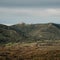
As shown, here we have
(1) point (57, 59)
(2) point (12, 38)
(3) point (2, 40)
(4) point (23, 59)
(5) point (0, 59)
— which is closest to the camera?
(5) point (0, 59)

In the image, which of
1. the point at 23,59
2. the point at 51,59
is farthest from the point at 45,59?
the point at 23,59

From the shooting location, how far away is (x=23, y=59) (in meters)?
95.4

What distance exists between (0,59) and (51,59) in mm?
17526

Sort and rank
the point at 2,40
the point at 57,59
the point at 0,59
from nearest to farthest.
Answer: the point at 0,59 → the point at 57,59 → the point at 2,40

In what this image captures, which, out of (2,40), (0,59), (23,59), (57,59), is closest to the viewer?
(0,59)

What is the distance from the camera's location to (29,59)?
95.6 meters

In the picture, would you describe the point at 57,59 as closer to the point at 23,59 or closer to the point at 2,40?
the point at 23,59

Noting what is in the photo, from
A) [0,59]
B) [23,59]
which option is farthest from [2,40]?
[0,59]

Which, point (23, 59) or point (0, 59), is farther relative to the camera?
point (23, 59)

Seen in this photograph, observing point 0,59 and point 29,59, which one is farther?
point 29,59

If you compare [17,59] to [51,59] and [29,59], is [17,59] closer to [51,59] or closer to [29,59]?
[29,59]

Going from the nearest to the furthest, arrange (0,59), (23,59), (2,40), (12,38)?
(0,59) → (23,59) → (2,40) → (12,38)

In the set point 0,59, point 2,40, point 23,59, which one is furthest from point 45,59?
point 2,40

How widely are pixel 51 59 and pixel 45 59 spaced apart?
3293 mm
